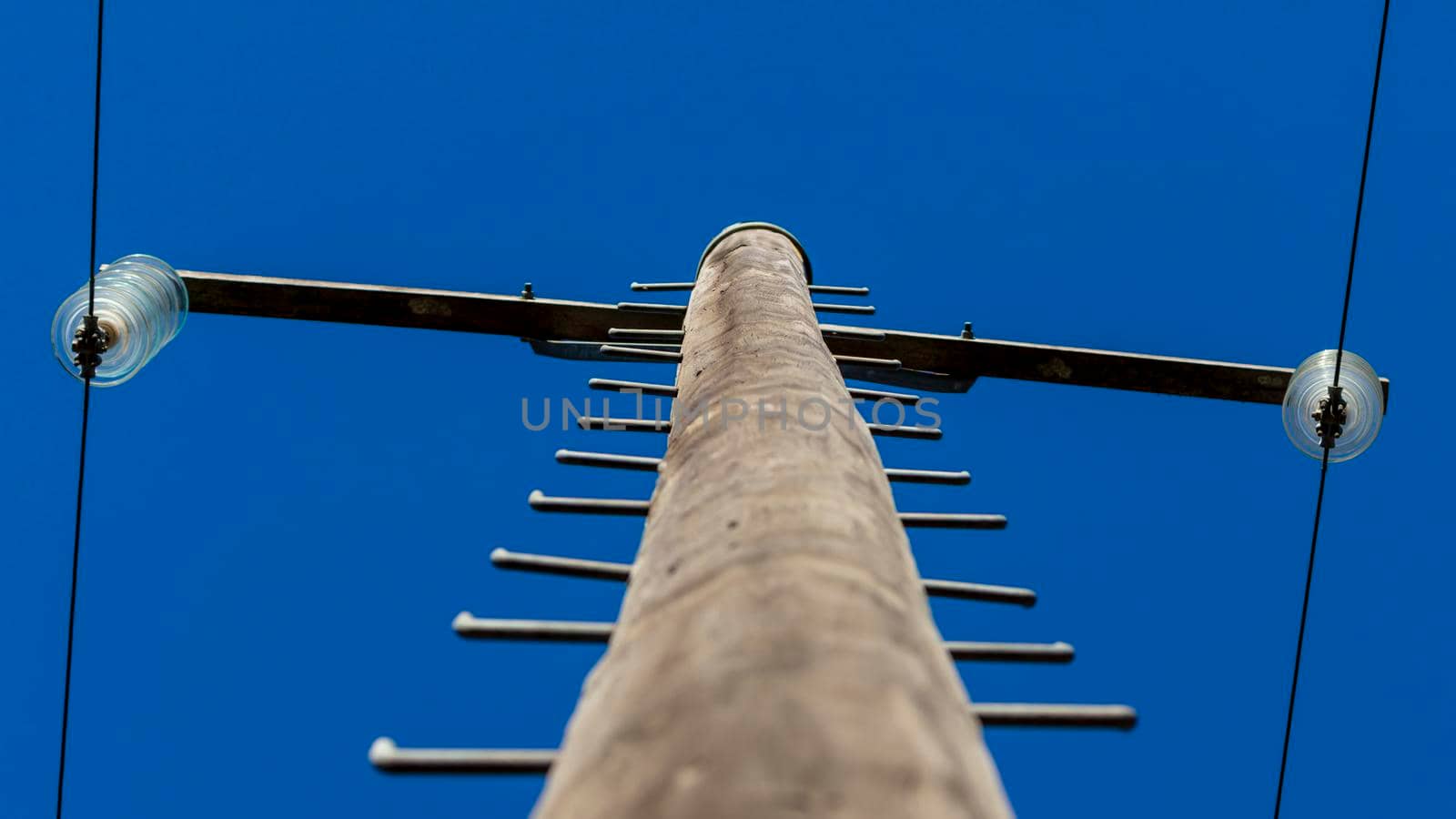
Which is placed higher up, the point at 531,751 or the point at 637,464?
the point at 637,464

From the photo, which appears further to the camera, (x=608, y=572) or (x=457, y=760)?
(x=608, y=572)

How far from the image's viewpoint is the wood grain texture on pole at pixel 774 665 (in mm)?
1604

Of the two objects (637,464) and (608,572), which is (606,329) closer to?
(637,464)

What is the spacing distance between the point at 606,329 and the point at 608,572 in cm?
461

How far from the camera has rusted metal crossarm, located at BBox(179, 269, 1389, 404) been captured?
7137 mm

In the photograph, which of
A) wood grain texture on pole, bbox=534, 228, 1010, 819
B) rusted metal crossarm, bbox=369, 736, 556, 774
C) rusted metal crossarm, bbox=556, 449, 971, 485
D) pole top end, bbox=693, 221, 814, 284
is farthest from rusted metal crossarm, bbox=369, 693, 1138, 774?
pole top end, bbox=693, 221, 814, 284

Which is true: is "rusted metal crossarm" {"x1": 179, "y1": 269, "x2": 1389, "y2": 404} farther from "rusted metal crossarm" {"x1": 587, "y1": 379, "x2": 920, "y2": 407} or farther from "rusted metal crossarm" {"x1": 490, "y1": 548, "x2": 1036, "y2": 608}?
"rusted metal crossarm" {"x1": 490, "y1": 548, "x2": 1036, "y2": 608}

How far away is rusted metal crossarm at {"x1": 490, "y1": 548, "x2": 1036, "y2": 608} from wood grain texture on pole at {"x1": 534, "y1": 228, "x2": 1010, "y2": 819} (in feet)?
0.66

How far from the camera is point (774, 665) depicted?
183cm

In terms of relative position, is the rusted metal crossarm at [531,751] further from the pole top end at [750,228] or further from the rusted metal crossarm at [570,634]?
the pole top end at [750,228]

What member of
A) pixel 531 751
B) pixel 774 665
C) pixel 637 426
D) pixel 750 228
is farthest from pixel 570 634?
pixel 750 228

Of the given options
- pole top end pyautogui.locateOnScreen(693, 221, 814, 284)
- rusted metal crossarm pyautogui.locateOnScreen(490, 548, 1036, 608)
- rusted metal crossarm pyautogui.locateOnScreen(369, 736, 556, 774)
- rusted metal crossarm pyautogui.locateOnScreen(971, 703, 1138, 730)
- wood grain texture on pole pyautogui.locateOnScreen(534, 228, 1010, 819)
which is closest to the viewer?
wood grain texture on pole pyautogui.locateOnScreen(534, 228, 1010, 819)

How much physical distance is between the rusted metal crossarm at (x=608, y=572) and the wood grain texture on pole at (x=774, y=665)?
0.66 feet

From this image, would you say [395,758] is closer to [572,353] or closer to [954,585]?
[954,585]
